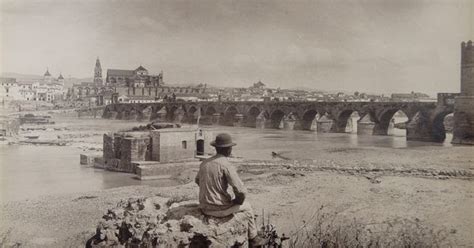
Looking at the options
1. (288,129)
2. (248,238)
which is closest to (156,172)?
(248,238)

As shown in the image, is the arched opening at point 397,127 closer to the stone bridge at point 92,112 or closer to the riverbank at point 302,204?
the riverbank at point 302,204

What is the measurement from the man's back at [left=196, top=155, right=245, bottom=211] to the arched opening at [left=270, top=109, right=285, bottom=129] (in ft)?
126

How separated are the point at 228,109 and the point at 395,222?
37.2 m

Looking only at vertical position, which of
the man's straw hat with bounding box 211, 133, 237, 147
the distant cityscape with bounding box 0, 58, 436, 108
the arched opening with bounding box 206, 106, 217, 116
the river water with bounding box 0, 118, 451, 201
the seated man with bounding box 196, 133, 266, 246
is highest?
the distant cityscape with bounding box 0, 58, 436, 108

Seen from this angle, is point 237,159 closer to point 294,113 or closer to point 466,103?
point 466,103

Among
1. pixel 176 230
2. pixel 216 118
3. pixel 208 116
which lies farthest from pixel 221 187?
pixel 208 116

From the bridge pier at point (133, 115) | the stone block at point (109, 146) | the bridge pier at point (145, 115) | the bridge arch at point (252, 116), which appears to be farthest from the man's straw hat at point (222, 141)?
the bridge pier at point (133, 115)

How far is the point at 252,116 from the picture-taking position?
44.3m

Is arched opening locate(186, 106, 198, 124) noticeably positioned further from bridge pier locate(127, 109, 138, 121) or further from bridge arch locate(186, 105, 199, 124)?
bridge pier locate(127, 109, 138, 121)

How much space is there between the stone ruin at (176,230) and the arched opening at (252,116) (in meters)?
38.1

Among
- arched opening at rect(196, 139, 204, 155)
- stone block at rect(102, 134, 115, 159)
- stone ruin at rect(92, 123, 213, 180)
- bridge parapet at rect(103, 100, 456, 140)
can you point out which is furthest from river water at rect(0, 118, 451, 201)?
arched opening at rect(196, 139, 204, 155)

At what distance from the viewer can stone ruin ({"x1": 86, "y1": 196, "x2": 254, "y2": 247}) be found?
14.5ft

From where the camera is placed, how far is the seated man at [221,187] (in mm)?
4449

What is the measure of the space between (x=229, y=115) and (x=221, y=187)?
41276 millimetres
